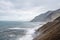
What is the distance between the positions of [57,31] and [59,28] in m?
1.29

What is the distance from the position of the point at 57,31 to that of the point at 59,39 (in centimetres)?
395

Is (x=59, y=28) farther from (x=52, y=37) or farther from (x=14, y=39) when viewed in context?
(x=14, y=39)

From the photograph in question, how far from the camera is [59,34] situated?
31609 millimetres

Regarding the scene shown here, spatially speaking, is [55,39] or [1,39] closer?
[55,39]

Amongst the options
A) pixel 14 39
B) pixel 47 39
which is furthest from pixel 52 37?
pixel 14 39

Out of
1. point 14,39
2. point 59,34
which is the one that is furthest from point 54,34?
point 14,39

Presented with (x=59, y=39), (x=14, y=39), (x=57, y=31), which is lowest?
(x=59, y=39)

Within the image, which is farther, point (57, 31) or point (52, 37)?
point (57, 31)

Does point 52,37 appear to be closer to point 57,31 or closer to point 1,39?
point 57,31

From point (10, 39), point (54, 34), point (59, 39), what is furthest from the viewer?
point (10, 39)

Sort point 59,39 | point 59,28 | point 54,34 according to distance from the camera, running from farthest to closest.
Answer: point 59,28
point 54,34
point 59,39

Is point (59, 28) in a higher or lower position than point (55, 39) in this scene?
higher

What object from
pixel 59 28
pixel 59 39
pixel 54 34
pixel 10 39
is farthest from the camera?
pixel 10 39

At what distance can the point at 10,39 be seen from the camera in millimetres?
47469
